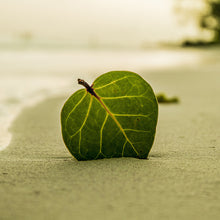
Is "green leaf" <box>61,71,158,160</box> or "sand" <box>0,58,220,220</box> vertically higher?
"green leaf" <box>61,71,158,160</box>

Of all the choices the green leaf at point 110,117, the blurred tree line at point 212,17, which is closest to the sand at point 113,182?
the green leaf at point 110,117

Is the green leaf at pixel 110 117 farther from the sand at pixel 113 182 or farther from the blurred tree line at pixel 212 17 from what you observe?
the blurred tree line at pixel 212 17

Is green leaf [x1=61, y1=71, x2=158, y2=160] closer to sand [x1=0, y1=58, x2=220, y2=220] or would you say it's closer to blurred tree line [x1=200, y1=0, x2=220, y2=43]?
sand [x1=0, y1=58, x2=220, y2=220]

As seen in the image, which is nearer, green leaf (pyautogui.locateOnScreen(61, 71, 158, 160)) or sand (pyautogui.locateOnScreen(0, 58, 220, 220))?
sand (pyautogui.locateOnScreen(0, 58, 220, 220))

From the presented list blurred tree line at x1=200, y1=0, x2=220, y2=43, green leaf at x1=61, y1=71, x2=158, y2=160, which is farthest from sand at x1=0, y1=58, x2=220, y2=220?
blurred tree line at x1=200, y1=0, x2=220, y2=43

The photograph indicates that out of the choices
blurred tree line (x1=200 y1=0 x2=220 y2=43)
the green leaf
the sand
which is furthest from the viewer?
blurred tree line (x1=200 y1=0 x2=220 y2=43)

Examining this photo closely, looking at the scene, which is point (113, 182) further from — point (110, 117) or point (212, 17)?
point (212, 17)

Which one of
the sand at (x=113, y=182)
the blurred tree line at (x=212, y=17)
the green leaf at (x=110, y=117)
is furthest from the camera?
the blurred tree line at (x=212, y=17)

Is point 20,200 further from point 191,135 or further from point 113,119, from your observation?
point 191,135
